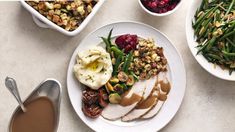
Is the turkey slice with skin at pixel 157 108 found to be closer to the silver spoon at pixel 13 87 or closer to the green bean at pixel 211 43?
the green bean at pixel 211 43

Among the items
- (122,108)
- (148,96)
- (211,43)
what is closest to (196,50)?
(211,43)

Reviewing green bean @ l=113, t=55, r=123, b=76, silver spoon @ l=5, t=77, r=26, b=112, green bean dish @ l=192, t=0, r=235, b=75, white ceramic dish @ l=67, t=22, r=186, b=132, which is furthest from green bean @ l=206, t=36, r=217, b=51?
silver spoon @ l=5, t=77, r=26, b=112

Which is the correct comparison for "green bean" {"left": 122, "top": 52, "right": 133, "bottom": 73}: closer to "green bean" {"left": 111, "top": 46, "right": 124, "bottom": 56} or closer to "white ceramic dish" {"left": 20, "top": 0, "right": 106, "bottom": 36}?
"green bean" {"left": 111, "top": 46, "right": 124, "bottom": 56}

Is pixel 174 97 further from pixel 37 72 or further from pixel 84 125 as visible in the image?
pixel 37 72

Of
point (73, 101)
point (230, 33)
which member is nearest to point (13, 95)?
point (73, 101)

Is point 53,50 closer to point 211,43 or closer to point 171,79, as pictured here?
point 171,79

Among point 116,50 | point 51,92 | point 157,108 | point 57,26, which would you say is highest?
point 57,26
